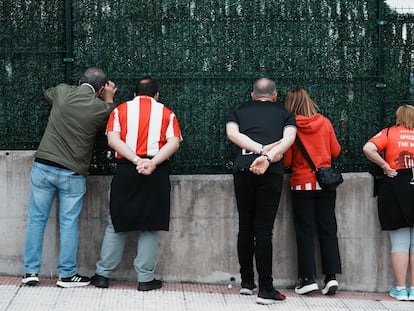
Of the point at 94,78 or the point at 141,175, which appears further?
the point at 94,78

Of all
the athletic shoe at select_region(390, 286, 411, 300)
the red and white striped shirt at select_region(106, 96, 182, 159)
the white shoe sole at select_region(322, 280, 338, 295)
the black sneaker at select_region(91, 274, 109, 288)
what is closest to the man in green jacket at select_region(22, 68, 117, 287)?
the black sneaker at select_region(91, 274, 109, 288)

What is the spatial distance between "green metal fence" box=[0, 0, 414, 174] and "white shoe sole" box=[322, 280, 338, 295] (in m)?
1.49

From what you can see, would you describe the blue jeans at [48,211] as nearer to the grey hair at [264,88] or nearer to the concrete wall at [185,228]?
the concrete wall at [185,228]

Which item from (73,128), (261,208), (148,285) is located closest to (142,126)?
(73,128)

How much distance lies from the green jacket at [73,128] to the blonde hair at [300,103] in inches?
66.9

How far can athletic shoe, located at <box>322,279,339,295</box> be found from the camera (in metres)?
7.89

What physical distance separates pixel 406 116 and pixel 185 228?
2.30 m

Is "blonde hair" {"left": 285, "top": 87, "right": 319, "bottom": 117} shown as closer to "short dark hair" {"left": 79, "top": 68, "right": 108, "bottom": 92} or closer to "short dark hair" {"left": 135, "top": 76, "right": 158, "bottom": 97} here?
"short dark hair" {"left": 135, "top": 76, "right": 158, "bottom": 97}

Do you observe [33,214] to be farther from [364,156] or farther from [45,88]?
[364,156]

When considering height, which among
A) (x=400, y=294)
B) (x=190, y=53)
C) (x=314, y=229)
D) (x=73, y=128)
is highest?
(x=190, y=53)

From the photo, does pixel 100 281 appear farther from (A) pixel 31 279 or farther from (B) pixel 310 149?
(B) pixel 310 149

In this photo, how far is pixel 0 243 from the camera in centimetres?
804

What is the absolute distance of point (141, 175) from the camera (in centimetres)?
748

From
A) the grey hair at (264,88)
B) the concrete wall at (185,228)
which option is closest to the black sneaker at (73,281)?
the concrete wall at (185,228)
